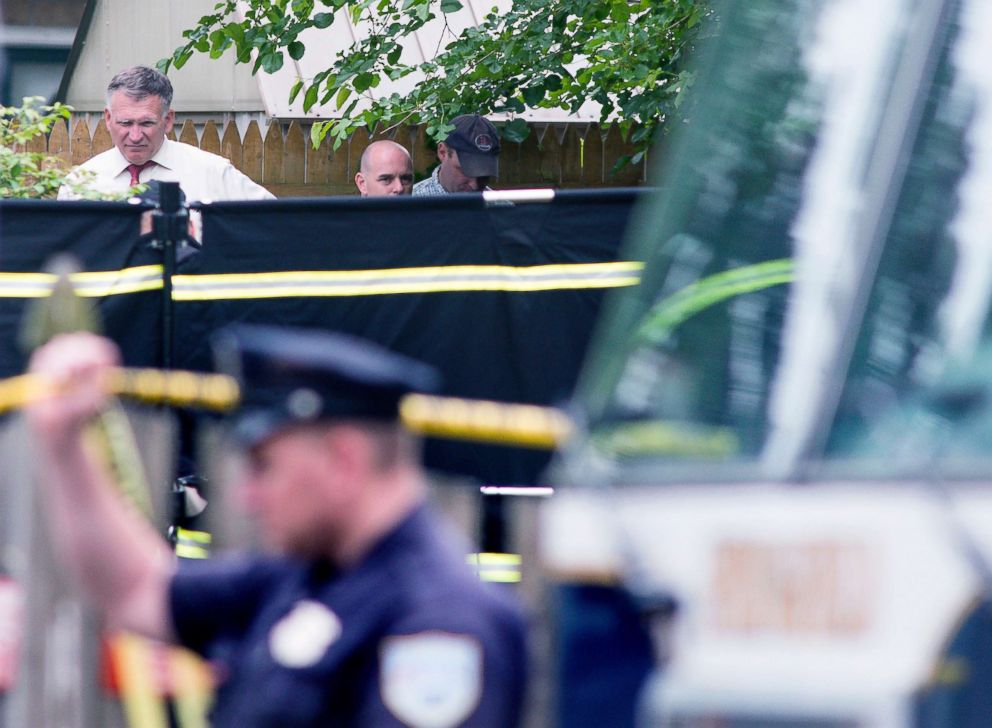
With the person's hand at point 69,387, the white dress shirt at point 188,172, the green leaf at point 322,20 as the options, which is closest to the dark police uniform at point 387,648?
the person's hand at point 69,387

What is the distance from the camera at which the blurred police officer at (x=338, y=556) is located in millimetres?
2545

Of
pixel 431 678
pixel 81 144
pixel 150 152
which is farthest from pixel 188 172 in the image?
pixel 431 678

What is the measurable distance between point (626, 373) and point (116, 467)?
3.67 feet

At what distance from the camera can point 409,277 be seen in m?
5.93

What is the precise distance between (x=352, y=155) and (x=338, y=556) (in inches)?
373

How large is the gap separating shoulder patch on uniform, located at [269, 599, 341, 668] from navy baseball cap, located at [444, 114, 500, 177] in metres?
5.39

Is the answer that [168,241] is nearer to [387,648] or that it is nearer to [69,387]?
[69,387]

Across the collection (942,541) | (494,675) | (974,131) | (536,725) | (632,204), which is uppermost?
(632,204)

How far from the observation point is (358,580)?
2.68 metres

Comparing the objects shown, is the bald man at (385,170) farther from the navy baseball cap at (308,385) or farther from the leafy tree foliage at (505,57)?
the navy baseball cap at (308,385)

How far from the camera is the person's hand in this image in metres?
2.75

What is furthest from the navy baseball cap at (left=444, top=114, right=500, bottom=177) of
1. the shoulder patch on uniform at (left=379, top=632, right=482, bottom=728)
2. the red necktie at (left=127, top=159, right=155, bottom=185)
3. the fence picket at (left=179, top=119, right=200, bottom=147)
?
the shoulder patch on uniform at (left=379, top=632, right=482, bottom=728)

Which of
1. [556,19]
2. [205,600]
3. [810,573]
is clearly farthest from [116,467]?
[556,19]

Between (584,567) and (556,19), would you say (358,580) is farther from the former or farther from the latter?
(556,19)
